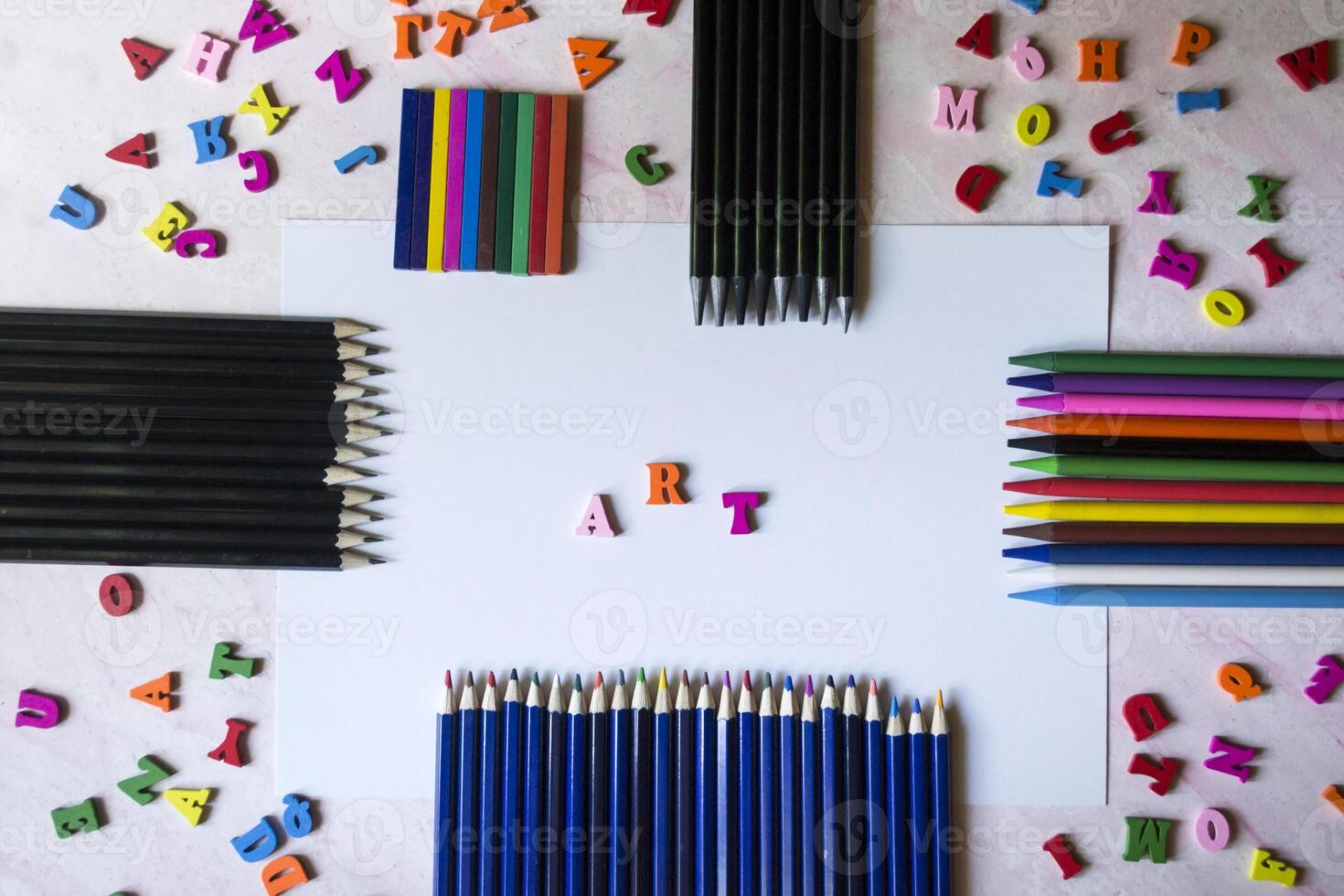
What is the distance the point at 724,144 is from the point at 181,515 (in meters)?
0.72

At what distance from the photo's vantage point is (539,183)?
3.33 ft

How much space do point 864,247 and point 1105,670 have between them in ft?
1.80

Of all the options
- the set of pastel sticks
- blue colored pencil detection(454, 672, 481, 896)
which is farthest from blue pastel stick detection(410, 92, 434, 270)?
blue colored pencil detection(454, 672, 481, 896)

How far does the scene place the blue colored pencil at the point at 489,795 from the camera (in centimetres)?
99

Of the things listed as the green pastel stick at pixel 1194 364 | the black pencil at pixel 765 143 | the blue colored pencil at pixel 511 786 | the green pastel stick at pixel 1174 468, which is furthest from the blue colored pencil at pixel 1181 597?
the blue colored pencil at pixel 511 786

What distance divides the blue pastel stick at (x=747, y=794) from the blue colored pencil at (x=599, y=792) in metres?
0.14

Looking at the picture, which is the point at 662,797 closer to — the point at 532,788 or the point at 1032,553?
the point at 532,788

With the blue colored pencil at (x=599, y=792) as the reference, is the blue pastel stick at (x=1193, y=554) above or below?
above

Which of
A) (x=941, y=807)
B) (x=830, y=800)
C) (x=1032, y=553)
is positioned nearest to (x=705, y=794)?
(x=830, y=800)

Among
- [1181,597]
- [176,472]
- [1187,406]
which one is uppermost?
[1187,406]

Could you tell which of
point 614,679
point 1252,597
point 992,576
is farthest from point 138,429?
point 1252,597

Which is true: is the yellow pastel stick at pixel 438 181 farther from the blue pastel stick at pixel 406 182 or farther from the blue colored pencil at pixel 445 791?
the blue colored pencil at pixel 445 791

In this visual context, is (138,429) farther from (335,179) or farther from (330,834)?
(330,834)

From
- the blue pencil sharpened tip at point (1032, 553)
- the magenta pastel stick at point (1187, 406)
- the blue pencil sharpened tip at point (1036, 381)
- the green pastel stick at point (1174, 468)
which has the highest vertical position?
the blue pencil sharpened tip at point (1036, 381)
